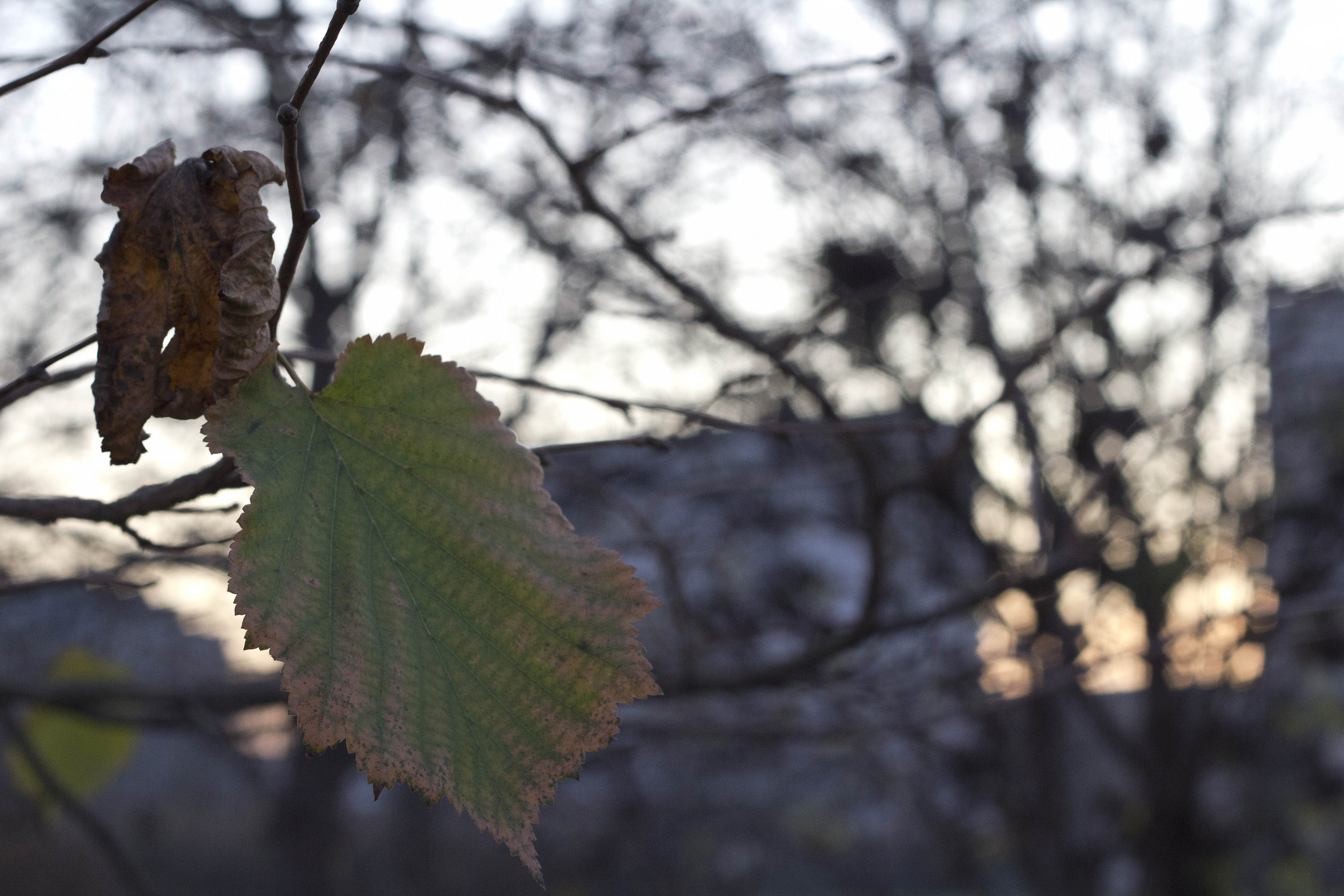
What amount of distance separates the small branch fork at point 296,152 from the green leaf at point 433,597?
0.18ft

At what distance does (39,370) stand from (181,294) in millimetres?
164

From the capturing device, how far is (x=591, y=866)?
6133mm

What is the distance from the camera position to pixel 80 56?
24.9 inches

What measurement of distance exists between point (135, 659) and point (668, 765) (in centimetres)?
310

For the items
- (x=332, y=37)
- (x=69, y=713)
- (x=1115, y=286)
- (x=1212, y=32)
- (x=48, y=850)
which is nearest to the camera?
(x=332, y=37)

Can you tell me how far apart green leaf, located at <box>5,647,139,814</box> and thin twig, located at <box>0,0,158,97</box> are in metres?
1.59

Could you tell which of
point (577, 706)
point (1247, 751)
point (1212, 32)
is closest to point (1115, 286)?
point (577, 706)

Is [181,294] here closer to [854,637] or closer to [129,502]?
[129,502]

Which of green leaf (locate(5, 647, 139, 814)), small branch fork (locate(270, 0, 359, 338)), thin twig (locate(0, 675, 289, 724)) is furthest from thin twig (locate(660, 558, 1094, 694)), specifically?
small branch fork (locate(270, 0, 359, 338))

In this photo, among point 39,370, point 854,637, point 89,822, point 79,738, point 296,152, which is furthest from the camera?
point 79,738

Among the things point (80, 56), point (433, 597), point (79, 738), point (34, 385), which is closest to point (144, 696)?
point (79, 738)

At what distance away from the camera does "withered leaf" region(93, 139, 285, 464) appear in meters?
0.52

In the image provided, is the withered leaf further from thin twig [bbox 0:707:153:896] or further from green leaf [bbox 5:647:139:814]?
green leaf [bbox 5:647:139:814]

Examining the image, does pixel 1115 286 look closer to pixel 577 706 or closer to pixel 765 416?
pixel 577 706
